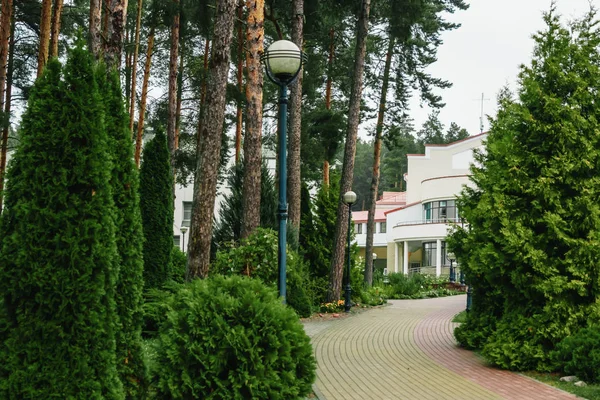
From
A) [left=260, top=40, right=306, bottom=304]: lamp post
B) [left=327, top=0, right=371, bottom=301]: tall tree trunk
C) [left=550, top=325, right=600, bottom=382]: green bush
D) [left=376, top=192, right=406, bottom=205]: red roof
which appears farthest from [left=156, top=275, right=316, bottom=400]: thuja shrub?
[left=376, top=192, right=406, bottom=205]: red roof

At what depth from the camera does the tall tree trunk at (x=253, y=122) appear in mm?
14422

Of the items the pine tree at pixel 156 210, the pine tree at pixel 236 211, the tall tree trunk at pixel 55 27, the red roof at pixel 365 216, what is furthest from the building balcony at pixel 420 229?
the tall tree trunk at pixel 55 27

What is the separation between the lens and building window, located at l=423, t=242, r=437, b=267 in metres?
49.5

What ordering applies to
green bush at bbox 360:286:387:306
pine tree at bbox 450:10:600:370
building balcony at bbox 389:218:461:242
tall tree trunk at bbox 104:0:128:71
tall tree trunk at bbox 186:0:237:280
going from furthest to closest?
building balcony at bbox 389:218:461:242
green bush at bbox 360:286:387:306
tall tree trunk at bbox 186:0:237:280
tall tree trunk at bbox 104:0:128:71
pine tree at bbox 450:10:600:370

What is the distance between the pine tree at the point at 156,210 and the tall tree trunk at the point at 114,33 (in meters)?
4.66

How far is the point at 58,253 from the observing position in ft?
13.9

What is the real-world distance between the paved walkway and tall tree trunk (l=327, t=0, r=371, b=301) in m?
3.49

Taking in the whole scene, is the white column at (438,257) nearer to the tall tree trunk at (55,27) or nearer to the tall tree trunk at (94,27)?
the tall tree trunk at (55,27)

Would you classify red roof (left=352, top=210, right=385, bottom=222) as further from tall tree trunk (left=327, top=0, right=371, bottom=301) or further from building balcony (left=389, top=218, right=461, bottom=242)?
tall tree trunk (left=327, top=0, right=371, bottom=301)

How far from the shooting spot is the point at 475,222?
1128 centimetres

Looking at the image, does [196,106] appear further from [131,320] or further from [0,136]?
[131,320]

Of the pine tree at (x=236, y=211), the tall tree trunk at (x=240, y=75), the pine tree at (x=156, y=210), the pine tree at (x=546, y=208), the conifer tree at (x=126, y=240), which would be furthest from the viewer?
the tall tree trunk at (x=240, y=75)

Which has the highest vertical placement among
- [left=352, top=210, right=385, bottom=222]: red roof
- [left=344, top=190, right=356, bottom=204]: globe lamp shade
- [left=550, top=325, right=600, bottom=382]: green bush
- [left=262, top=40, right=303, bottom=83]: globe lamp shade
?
[left=352, top=210, right=385, bottom=222]: red roof

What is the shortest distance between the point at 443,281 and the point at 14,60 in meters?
27.0
